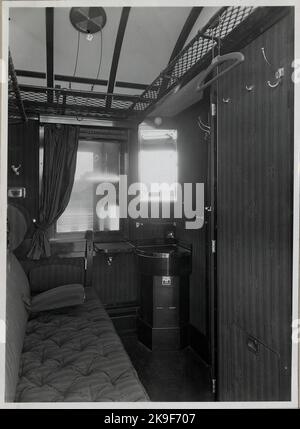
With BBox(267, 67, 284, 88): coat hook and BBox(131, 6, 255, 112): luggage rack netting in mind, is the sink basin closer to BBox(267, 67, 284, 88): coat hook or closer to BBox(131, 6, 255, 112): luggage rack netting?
BBox(131, 6, 255, 112): luggage rack netting

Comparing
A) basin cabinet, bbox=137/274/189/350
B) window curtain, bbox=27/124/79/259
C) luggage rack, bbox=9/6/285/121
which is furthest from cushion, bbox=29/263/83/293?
luggage rack, bbox=9/6/285/121

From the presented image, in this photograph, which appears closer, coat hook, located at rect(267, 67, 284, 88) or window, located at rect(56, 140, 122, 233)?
coat hook, located at rect(267, 67, 284, 88)

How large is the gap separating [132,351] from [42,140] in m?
2.42

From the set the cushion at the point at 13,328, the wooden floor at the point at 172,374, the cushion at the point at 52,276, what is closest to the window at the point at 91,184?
the cushion at the point at 52,276

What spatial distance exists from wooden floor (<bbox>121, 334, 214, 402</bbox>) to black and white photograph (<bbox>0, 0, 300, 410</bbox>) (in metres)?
0.02

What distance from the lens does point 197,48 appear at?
189 cm

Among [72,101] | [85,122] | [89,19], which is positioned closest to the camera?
[89,19]

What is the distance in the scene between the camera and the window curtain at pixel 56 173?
329cm

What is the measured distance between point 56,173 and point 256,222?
7.72 ft

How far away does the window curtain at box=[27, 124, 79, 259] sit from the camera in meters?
3.29

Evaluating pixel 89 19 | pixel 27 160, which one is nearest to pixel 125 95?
pixel 89 19

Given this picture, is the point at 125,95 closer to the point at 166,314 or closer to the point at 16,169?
the point at 16,169

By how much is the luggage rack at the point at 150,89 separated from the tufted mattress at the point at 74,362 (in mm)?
1698
